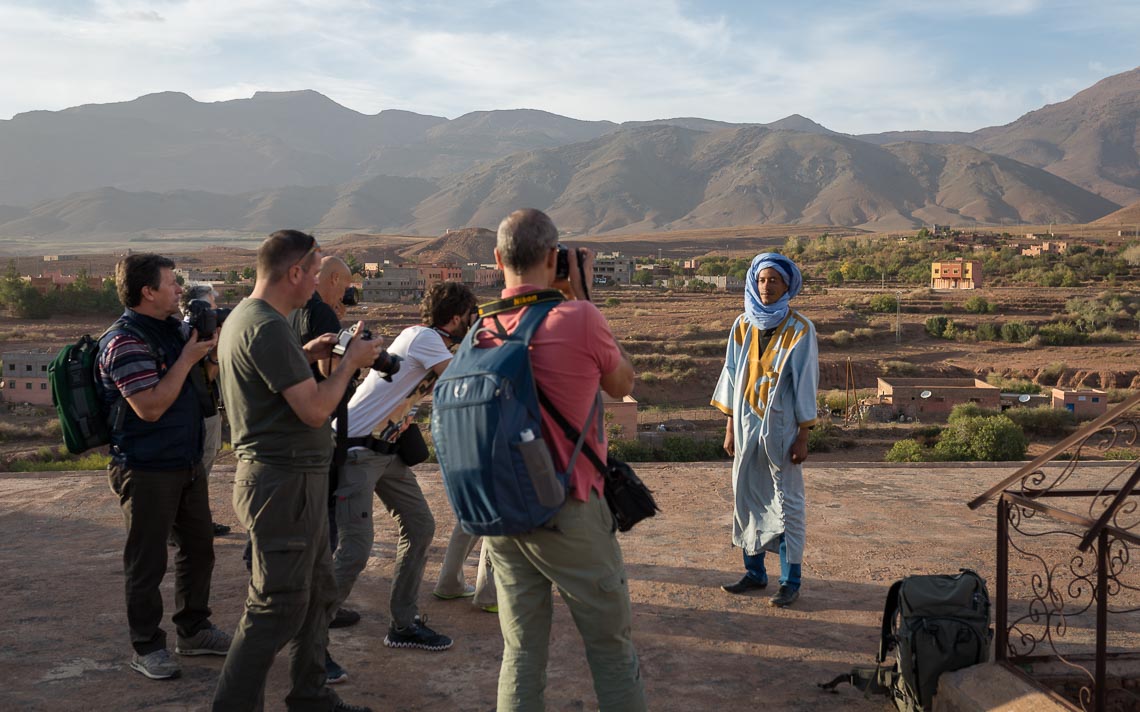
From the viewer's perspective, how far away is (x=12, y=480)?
784 centimetres

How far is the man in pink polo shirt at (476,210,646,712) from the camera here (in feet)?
8.70

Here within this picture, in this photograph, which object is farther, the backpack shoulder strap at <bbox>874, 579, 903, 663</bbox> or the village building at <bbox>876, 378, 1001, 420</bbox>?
the village building at <bbox>876, 378, 1001, 420</bbox>

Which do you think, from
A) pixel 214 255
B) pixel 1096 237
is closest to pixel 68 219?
pixel 214 255

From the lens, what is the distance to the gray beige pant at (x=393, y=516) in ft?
13.0

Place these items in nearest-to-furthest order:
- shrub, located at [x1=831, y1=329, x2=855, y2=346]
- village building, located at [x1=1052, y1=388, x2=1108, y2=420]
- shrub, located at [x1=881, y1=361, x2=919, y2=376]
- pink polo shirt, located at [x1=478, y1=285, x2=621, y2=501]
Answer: pink polo shirt, located at [x1=478, y1=285, x2=621, y2=501] → village building, located at [x1=1052, y1=388, x2=1108, y2=420] → shrub, located at [x1=881, y1=361, x2=919, y2=376] → shrub, located at [x1=831, y1=329, x2=855, y2=346]

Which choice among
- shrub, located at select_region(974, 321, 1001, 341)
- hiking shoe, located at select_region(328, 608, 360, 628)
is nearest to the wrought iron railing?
hiking shoe, located at select_region(328, 608, 360, 628)

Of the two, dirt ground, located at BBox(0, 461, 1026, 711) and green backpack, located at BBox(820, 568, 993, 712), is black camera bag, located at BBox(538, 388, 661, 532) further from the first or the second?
green backpack, located at BBox(820, 568, 993, 712)

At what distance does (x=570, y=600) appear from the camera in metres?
2.69

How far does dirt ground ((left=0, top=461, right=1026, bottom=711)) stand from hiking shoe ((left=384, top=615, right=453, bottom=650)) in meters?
0.04

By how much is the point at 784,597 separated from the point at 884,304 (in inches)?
1870

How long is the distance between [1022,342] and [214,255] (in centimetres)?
8667

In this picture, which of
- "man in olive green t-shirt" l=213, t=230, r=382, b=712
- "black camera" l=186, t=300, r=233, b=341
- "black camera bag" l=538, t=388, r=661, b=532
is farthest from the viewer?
"black camera" l=186, t=300, r=233, b=341

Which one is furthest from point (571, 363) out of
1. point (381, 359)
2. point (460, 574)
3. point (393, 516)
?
point (460, 574)

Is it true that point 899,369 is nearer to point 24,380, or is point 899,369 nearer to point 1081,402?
point 1081,402
